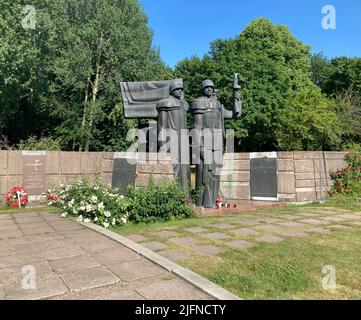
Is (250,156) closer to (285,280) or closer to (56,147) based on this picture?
(285,280)

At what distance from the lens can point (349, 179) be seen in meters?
11.1

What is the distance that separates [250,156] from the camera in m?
10.6

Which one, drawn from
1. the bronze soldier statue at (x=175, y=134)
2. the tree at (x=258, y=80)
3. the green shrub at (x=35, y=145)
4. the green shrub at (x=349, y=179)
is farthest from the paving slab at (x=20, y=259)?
the tree at (x=258, y=80)

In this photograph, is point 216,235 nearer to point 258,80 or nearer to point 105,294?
point 105,294

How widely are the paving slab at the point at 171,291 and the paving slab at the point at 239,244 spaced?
162 cm

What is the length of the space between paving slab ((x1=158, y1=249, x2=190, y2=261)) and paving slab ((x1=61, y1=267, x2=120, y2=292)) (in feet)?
2.93

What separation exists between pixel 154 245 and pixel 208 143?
14.0 ft

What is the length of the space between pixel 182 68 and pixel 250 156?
18705 mm

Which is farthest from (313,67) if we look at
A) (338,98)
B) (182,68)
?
(182,68)

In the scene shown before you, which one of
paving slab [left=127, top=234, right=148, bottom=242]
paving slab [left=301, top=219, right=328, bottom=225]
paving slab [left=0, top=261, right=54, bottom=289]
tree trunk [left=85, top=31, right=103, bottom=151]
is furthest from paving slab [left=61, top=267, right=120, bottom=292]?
tree trunk [left=85, top=31, right=103, bottom=151]

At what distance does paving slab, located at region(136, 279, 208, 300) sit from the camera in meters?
2.94

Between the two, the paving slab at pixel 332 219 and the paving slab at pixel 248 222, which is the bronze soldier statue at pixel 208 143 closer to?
the paving slab at pixel 248 222

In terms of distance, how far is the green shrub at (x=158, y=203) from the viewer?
6.83 metres

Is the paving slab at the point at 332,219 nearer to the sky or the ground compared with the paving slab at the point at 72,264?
nearer to the sky
